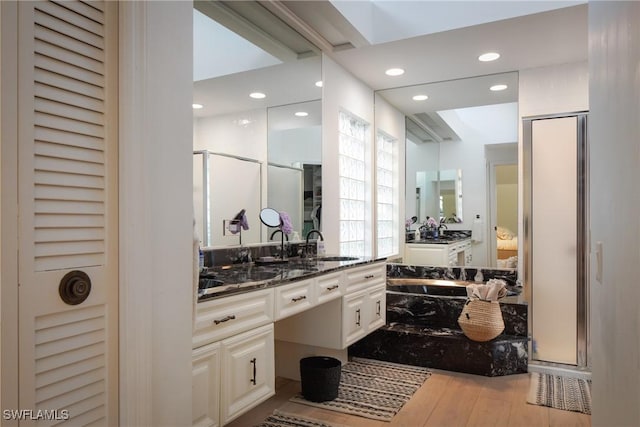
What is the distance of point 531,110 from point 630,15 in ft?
10.9

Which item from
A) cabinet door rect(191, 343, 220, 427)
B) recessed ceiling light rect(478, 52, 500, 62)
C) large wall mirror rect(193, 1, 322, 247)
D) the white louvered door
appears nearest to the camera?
the white louvered door

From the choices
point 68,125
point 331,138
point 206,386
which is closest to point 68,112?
point 68,125

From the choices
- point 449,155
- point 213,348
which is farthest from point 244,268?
point 449,155

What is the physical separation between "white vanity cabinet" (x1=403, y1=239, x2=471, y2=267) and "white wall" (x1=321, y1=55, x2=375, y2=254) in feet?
3.74

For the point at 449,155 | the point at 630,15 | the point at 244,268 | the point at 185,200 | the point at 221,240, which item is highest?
the point at 449,155

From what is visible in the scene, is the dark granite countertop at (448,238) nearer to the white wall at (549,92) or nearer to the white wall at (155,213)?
the white wall at (549,92)

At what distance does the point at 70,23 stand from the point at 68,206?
43 cm

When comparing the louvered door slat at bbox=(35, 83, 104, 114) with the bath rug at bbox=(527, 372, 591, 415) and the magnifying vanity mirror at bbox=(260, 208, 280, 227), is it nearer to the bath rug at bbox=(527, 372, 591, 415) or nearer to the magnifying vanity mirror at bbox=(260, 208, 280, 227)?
the magnifying vanity mirror at bbox=(260, 208, 280, 227)

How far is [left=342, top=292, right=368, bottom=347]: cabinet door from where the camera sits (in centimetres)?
284

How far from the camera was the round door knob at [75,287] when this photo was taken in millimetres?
1033

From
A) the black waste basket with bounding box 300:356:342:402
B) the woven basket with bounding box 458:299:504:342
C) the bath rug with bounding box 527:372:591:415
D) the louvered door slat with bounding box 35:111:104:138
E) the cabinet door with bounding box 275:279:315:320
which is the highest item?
the louvered door slat with bounding box 35:111:104:138

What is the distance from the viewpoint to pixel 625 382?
2.43ft

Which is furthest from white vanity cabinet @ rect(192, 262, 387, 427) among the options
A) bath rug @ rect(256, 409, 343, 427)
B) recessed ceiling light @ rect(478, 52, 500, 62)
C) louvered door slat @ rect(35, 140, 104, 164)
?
recessed ceiling light @ rect(478, 52, 500, 62)

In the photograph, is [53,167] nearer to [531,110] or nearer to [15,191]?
[15,191]
